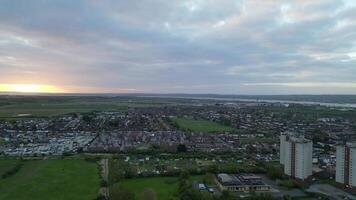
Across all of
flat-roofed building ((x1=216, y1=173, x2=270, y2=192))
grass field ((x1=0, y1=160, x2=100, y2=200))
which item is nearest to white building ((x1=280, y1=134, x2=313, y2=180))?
flat-roofed building ((x1=216, y1=173, x2=270, y2=192))

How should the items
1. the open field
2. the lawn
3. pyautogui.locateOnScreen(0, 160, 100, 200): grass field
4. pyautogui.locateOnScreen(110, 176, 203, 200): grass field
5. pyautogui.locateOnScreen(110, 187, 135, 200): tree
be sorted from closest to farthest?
pyautogui.locateOnScreen(110, 187, 135, 200): tree, pyautogui.locateOnScreen(0, 160, 100, 200): grass field, pyautogui.locateOnScreen(110, 176, 203, 200): grass field, the lawn, the open field

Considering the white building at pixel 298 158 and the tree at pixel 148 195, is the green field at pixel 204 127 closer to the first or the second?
the white building at pixel 298 158

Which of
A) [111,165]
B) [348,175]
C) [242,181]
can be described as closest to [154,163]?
[111,165]

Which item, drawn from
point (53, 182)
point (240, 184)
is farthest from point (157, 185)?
point (53, 182)

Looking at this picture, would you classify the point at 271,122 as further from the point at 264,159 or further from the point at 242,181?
the point at 242,181

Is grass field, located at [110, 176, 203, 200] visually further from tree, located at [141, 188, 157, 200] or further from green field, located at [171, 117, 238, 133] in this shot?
green field, located at [171, 117, 238, 133]

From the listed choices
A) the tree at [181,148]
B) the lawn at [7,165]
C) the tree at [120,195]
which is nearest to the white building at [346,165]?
the tree at [120,195]
